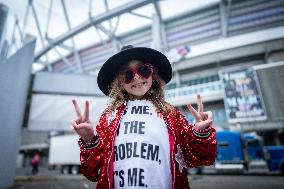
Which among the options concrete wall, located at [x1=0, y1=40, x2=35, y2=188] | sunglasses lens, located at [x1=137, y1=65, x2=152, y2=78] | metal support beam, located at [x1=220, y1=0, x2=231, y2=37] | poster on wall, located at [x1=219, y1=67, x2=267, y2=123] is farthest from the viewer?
metal support beam, located at [x1=220, y1=0, x2=231, y2=37]

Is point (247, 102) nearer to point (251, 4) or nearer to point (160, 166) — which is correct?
point (251, 4)

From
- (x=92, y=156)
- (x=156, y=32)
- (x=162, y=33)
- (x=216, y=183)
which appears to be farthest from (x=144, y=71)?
(x=162, y=33)

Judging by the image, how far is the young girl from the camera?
1.50m

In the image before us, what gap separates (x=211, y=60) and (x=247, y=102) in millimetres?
10754

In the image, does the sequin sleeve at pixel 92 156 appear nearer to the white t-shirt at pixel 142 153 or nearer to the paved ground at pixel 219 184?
the white t-shirt at pixel 142 153

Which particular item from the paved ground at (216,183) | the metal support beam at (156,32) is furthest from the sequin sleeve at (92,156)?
the metal support beam at (156,32)

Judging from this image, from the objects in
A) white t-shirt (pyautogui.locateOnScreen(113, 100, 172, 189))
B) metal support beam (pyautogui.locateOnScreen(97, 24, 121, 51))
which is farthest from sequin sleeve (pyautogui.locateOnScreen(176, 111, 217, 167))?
metal support beam (pyautogui.locateOnScreen(97, 24, 121, 51))

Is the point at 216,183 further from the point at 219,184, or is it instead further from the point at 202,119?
the point at 202,119

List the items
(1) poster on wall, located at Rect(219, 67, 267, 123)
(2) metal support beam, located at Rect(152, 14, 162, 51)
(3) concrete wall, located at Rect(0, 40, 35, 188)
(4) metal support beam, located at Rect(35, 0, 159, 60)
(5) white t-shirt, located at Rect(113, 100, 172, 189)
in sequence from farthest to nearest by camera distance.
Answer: (2) metal support beam, located at Rect(152, 14, 162, 51) → (1) poster on wall, located at Rect(219, 67, 267, 123) → (4) metal support beam, located at Rect(35, 0, 159, 60) → (3) concrete wall, located at Rect(0, 40, 35, 188) → (5) white t-shirt, located at Rect(113, 100, 172, 189)

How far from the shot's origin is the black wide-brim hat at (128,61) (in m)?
1.87

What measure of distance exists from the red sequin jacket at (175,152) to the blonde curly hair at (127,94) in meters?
0.20

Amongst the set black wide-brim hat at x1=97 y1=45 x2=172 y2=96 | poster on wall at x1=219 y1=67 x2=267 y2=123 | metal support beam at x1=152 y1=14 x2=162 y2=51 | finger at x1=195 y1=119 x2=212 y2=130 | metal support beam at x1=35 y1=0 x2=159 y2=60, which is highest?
metal support beam at x1=152 y1=14 x2=162 y2=51

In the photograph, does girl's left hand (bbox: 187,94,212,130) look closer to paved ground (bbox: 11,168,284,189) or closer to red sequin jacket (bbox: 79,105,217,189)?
red sequin jacket (bbox: 79,105,217,189)

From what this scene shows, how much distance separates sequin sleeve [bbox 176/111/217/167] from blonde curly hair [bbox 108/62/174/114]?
34 cm
